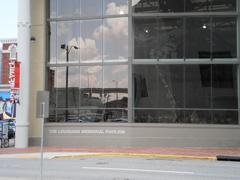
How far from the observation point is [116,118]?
83.6 feet

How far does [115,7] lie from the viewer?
85.9 feet

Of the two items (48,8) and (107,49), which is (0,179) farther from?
(48,8)

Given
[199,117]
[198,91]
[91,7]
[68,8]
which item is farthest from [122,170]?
[68,8]

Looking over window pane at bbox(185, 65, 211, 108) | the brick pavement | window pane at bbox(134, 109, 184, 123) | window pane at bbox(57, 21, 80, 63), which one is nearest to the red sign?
window pane at bbox(57, 21, 80, 63)

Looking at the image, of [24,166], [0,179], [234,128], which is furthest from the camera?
[234,128]

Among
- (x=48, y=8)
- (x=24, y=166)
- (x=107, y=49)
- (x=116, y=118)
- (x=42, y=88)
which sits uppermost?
(x=48, y=8)

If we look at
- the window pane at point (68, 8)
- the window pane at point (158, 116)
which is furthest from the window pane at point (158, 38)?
the window pane at point (68, 8)

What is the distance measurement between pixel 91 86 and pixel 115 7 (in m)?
4.96

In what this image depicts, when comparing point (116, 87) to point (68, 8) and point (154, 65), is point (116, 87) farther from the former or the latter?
point (68, 8)

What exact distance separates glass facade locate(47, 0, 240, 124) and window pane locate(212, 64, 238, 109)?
2.2 inches

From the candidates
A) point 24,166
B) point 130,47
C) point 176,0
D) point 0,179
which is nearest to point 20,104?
point 130,47

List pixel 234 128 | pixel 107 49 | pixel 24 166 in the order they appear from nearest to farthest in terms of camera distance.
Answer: pixel 24 166 < pixel 234 128 < pixel 107 49

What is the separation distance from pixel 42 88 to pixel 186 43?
9.19 m

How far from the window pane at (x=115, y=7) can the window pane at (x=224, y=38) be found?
17.5ft
